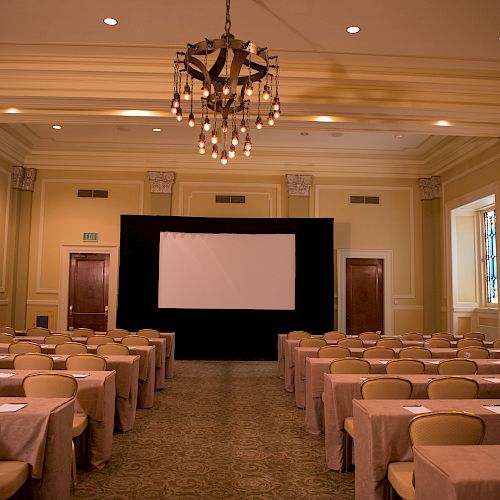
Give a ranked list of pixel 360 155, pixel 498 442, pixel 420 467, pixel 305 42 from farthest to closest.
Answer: pixel 360 155
pixel 305 42
pixel 498 442
pixel 420 467

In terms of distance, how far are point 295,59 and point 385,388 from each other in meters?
4.79

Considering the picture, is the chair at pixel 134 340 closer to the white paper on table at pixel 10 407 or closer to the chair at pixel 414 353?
the chair at pixel 414 353

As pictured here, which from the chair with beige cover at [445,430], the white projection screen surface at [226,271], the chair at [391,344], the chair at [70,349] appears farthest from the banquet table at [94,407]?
the white projection screen surface at [226,271]

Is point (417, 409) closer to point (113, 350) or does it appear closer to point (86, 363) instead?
point (86, 363)

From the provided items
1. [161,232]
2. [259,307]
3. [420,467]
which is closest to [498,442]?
[420,467]

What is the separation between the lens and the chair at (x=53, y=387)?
3613 millimetres

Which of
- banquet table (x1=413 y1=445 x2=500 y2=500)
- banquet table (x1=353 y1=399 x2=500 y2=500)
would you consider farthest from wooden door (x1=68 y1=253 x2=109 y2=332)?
banquet table (x1=413 y1=445 x2=500 y2=500)

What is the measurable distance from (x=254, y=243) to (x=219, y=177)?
1737 mm

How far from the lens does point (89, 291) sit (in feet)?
36.8

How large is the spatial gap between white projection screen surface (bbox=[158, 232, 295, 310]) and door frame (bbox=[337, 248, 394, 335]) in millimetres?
1170

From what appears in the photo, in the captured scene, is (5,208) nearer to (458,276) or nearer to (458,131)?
(458,131)

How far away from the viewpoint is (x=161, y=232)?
1088 cm

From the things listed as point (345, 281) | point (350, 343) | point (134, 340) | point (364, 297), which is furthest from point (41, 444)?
point (364, 297)

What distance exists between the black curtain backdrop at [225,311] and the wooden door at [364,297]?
34.3 inches
